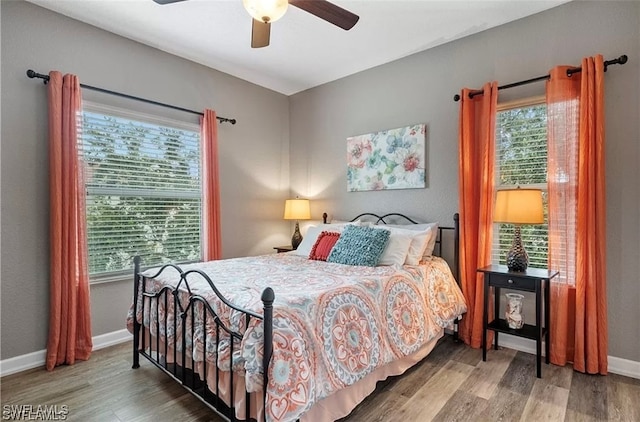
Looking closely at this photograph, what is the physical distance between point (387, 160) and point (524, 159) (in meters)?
1.27

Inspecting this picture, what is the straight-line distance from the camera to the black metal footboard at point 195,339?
1.60 meters

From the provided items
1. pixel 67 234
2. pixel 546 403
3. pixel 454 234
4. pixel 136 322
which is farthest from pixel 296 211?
pixel 546 403

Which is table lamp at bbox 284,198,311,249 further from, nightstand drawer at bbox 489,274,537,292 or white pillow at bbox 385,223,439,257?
nightstand drawer at bbox 489,274,537,292

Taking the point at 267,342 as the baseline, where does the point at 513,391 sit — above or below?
below

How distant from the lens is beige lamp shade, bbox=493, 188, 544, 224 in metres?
2.40

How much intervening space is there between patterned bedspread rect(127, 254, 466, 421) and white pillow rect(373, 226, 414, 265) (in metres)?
0.11

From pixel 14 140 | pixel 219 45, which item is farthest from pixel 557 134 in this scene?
pixel 14 140

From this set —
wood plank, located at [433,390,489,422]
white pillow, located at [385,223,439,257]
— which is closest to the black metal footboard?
wood plank, located at [433,390,489,422]

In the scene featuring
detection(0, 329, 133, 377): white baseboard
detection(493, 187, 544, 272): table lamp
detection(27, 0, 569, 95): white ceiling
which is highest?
detection(27, 0, 569, 95): white ceiling

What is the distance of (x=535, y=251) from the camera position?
2.80 metres

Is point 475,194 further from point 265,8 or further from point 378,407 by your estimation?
point 265,8

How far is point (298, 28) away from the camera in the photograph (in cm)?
298

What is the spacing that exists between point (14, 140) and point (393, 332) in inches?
121

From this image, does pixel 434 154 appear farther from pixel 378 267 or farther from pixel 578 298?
pixel 578 298
